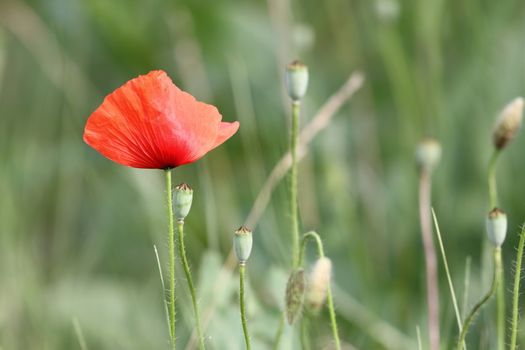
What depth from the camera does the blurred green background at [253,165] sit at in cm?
109

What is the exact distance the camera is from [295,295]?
58 centimetres

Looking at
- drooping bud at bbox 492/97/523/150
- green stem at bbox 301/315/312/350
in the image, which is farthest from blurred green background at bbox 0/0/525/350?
drooping bud at bbox 492/97/523/150

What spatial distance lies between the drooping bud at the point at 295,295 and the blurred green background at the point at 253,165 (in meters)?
0.20

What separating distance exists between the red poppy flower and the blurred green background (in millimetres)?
250

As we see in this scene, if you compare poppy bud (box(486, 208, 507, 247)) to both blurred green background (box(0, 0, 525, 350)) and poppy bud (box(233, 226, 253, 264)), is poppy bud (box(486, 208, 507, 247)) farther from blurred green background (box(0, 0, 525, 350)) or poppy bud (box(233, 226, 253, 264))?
blurred green background (box(0, 0, 525, 350))

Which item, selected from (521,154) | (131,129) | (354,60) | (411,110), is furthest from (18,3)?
(131,129)

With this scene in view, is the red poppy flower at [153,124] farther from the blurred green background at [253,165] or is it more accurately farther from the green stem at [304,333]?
the blurred green background at [253,165]

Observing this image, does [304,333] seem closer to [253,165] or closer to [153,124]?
[153,124]

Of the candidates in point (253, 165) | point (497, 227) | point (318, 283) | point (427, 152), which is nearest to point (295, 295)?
point (318, 283)

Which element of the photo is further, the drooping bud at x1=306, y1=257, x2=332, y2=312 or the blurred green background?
the blurred green background

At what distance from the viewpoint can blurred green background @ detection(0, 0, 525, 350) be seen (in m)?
1.09

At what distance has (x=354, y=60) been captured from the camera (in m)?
1.42

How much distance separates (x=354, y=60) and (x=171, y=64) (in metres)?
0.31

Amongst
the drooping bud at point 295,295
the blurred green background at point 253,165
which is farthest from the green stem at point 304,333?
the blurred green background at point 253,165
